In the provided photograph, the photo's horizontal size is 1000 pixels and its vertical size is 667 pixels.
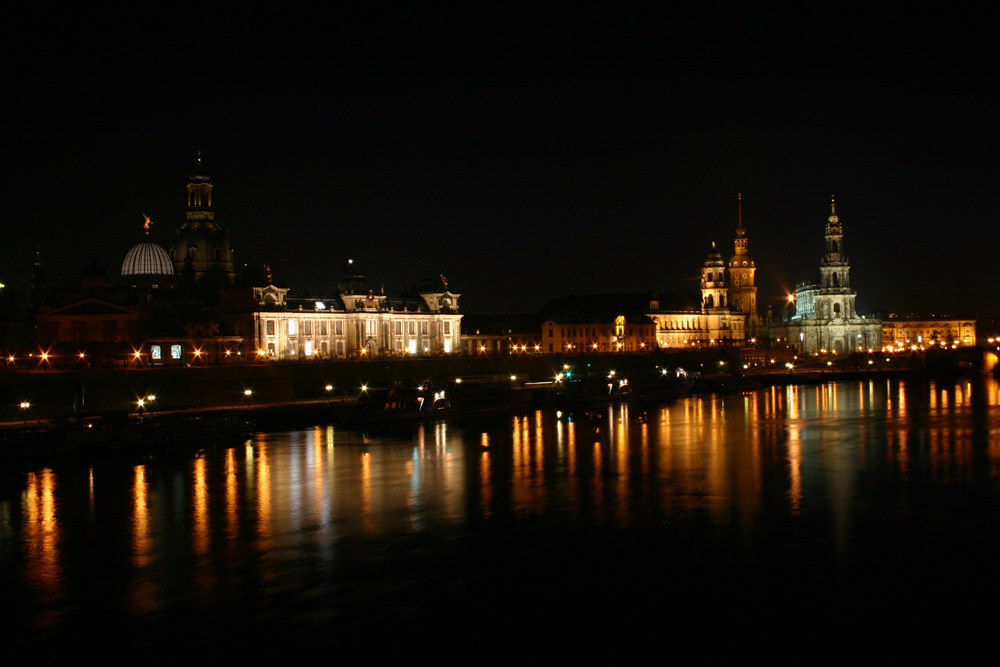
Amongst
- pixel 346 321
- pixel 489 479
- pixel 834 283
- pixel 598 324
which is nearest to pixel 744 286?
pixel 834 283

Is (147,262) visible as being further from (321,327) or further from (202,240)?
(321,327)

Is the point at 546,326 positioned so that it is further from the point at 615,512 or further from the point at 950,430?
the point at 615,512

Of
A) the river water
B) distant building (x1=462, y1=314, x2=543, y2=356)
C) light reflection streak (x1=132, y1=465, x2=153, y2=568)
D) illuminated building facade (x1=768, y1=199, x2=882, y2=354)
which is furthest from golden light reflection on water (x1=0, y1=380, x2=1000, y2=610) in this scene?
illuminated building facade (x1=768, y1=199, x2=882, y2=354)

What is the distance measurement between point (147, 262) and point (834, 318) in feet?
357

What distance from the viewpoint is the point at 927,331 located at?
18350 centimetres

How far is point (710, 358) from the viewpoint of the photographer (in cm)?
12200

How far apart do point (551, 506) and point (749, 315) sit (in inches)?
5432

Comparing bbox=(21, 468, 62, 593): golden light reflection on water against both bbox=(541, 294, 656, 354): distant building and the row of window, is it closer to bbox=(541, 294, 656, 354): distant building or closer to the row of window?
the row of window

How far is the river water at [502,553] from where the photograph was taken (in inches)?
815

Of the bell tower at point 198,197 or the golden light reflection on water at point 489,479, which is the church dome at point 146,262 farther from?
the golden light reflection on water at point 489,479

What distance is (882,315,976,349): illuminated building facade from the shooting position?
179 meters

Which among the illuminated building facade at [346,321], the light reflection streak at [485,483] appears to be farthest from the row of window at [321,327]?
the light reflection streak at [485,483]

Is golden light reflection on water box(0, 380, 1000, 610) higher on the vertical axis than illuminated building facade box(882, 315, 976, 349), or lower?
lower

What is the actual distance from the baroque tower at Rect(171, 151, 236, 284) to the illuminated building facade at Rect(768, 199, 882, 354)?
320ft
